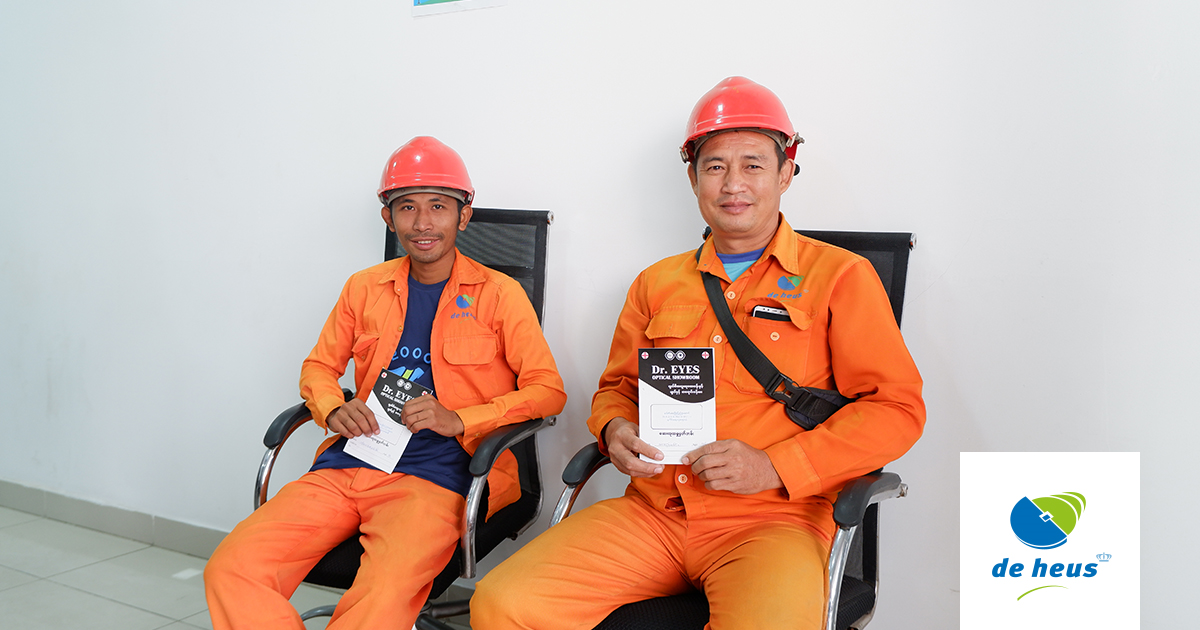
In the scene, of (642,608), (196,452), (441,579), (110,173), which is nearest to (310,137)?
(110,173)

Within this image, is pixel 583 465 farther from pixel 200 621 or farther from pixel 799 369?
pixel 200 621

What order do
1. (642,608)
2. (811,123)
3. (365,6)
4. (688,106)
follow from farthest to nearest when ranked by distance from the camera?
(365,6)
(688,106)
(811,123)
(642,608)

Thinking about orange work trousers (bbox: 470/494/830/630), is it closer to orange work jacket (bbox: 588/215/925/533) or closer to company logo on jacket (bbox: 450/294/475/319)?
orange work jacket (bbox: 588/215/925/533)

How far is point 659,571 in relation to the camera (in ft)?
5.03

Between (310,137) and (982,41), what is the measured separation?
2123mm

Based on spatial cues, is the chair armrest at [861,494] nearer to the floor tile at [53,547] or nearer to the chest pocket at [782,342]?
the chest pocket at [782,342]

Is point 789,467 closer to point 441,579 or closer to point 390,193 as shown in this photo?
point 441,579

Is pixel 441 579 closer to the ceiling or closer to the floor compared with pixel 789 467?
closer to the floor

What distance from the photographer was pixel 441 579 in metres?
1.75

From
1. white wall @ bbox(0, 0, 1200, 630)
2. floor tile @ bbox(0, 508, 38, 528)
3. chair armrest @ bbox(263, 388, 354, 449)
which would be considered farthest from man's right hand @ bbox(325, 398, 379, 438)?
floor tile @ bbox(0, 508, 38, 528)

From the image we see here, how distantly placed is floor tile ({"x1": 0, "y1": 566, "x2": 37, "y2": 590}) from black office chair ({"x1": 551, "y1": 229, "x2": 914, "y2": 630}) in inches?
88.1

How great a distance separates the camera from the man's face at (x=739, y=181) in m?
1.67

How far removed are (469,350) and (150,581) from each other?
5.59 feet

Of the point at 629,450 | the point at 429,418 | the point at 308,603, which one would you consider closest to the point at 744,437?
the point at 629,450
